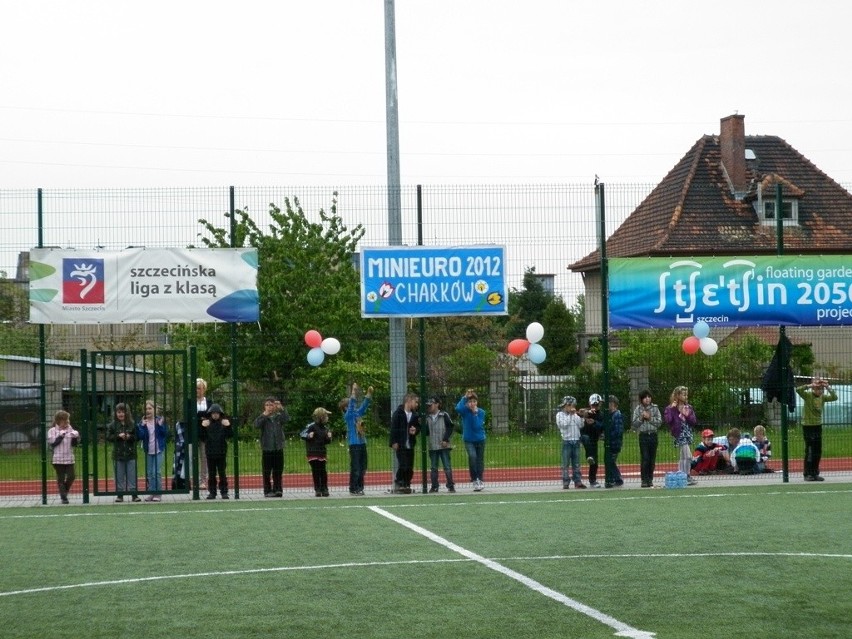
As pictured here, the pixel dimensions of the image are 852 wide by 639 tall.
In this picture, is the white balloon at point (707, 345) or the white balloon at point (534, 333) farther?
the white balloon at point (707, 345)

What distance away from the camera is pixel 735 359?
852 inches

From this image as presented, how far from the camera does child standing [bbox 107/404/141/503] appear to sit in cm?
1866

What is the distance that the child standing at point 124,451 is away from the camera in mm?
18656

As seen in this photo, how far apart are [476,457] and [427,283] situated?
2757 millimetres

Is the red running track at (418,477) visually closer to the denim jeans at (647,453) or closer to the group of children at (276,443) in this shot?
the group of children at (276,443)

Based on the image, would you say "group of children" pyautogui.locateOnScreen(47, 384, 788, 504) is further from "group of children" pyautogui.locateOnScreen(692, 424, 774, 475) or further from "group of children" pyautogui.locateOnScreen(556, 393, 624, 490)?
"group of children" pyautogui.locateOnScreen(692, 424, 774, 475)

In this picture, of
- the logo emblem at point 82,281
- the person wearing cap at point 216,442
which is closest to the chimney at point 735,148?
the person wearing cap at point 216,442

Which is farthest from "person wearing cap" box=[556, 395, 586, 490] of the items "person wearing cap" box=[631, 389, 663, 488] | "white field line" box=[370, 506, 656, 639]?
"white field line" box=[370, 506, 656, 639]

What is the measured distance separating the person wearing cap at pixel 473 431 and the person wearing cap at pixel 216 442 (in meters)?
3.46

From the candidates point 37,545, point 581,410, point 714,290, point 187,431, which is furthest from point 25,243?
point 714,290

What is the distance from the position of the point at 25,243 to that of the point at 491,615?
12791mm

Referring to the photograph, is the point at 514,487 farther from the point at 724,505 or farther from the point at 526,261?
the point at 724,505

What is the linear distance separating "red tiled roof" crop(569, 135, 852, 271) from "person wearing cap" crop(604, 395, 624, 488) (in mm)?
2182

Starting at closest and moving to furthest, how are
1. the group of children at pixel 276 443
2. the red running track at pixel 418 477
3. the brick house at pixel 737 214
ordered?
the group of children at pixel 276 443 < the brick house at pixel 737 214 < the red running track at pixel 418 477
